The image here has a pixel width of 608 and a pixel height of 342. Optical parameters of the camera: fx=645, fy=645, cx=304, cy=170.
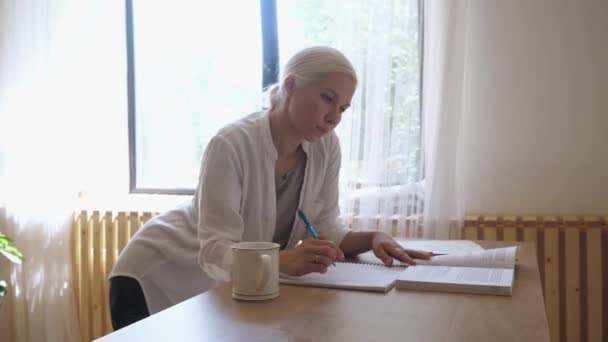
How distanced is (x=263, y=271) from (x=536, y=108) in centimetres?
Answer: 189

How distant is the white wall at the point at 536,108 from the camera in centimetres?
252

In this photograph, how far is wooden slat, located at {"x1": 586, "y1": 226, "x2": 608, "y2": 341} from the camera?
2410mm

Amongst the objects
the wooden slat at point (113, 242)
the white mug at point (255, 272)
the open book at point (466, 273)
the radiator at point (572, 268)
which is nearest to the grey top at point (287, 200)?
the open book at point (466, 273)

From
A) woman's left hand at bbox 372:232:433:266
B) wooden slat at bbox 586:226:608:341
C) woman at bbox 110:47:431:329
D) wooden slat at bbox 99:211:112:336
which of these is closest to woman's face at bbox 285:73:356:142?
woman at bbox 110:47:431:329

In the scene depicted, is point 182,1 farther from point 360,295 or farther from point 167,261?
point 360,295

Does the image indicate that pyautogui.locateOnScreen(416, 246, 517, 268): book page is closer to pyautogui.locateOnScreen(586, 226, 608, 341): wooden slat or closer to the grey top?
the grey top

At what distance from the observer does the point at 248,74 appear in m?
3.14

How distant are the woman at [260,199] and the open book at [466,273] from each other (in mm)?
78

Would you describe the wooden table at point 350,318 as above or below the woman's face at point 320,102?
below

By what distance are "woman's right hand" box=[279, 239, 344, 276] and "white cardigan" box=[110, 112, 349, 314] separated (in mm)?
117

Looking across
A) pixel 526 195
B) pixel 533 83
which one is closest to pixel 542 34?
pixel 533 83

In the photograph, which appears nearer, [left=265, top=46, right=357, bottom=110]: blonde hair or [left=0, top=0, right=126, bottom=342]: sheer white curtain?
[left=265, top=46, right=357, bottom=110]: blonde hair

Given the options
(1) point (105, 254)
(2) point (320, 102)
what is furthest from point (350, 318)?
(1) point (105, 254)

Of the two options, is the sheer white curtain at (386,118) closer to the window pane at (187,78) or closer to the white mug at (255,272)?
the window pane at (187,78)
